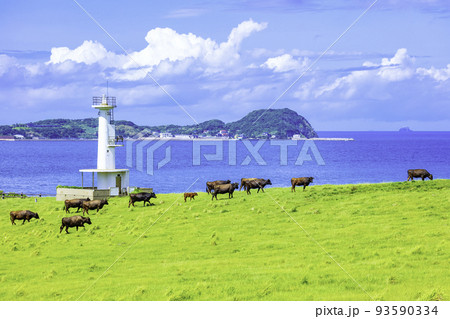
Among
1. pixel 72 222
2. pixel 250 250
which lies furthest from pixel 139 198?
pixel 250 250

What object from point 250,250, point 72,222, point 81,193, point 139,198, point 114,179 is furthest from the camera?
point 114,179

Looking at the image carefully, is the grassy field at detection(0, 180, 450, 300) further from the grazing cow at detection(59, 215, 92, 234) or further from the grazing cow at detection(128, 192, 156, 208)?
the grazing cow at detection(128, 192, 156, 208)

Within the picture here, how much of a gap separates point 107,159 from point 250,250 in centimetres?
2820

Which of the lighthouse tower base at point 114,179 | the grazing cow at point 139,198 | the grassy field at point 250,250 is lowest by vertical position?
the grassy field at point 250,250

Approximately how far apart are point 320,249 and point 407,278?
513cm

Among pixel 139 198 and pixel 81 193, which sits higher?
pixel 139 198

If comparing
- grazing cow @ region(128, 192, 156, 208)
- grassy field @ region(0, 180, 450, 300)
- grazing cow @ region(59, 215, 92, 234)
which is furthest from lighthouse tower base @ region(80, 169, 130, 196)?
grazing cow @ region(59, 215, 92, 234)

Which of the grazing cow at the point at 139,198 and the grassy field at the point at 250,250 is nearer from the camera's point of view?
the grassy field at the point at 250,250

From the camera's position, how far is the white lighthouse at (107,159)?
158 ft

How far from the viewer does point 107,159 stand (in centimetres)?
4938

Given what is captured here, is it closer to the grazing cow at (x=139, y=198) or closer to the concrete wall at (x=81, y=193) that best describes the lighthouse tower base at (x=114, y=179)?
the concrete wall at (x=81, y=193)

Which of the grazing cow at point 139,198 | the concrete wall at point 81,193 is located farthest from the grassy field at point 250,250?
the concrete wall at point 81,193

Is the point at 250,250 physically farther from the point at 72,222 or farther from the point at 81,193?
the point at 81,193

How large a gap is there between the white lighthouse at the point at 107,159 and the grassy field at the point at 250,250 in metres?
10.3
